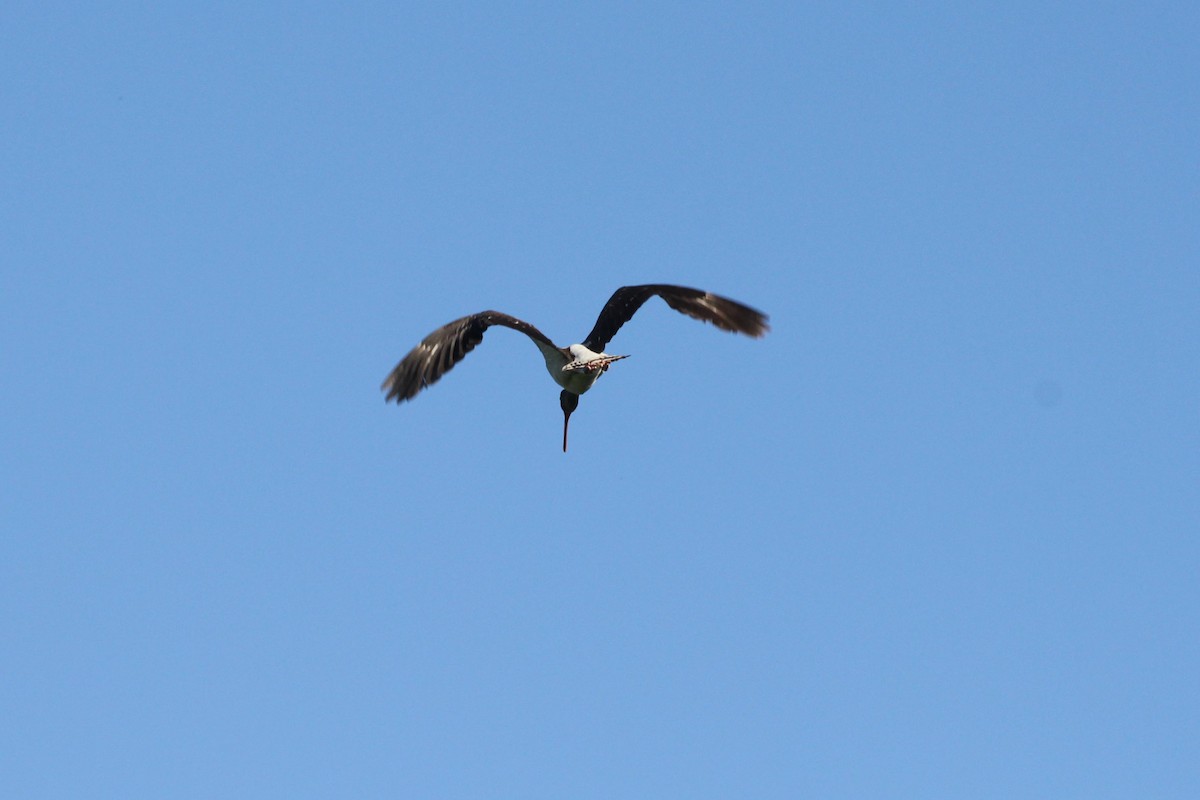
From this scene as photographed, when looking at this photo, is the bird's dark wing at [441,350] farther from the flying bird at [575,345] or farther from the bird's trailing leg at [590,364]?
the bird's trailing leg at [590,364]

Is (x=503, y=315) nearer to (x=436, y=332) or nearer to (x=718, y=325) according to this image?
(x=436, y=332)

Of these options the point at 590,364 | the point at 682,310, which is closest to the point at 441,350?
the point at 590,364

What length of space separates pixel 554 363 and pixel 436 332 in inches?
95.1

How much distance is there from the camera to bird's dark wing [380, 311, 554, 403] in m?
22.9

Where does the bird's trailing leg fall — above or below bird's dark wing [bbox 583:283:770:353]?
below

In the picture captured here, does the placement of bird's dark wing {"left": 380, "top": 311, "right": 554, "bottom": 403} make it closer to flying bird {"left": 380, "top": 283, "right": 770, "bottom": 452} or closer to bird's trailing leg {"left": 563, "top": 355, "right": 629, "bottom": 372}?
flying bird {"left": 380, "top": 283, "right": 770, "bottom": 452}

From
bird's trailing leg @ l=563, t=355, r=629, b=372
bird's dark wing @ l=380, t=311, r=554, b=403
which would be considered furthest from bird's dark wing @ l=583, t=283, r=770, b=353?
bird's dark wing @ l=380, t=311, r=554, b=403

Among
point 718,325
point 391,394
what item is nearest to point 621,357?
point 718,325

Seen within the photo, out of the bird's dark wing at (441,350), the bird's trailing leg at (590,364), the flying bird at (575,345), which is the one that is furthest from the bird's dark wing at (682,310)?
the bird's dark wing at (441,350)

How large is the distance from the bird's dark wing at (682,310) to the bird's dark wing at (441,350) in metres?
1.75

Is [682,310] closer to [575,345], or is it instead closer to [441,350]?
[575,345]

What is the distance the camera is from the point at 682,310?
2448 centimetres

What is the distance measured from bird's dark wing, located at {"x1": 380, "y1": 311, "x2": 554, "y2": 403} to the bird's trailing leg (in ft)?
1.62

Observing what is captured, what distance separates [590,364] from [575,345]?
1.01 meters
